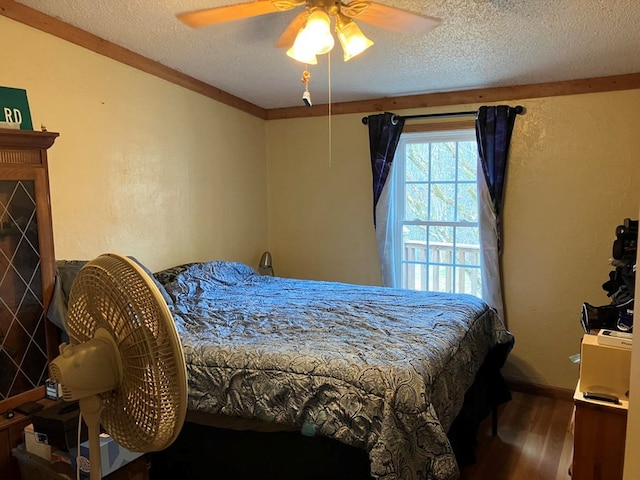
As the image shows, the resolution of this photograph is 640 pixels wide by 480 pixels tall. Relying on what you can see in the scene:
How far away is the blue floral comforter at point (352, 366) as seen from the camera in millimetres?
1670

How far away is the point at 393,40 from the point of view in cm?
249

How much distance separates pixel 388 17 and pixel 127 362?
5.31 feet

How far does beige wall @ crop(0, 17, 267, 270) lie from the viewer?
2.37 m

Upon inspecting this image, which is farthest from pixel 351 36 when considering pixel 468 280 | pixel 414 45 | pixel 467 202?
pixel 468 280

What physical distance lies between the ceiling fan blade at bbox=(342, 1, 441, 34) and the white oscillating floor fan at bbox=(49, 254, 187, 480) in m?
1.35

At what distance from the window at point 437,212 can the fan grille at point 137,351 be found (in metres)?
2.96

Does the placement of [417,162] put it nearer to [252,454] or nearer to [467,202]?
[467,202]

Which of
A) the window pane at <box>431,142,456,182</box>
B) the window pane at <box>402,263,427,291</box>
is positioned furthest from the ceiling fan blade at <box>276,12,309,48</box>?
the window pane at <box>402,263,427,291</box>

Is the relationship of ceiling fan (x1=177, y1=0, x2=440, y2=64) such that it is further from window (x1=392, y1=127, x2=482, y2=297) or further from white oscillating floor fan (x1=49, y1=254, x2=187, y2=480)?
window (x1=392, y1=127, x2=482, y2=297)

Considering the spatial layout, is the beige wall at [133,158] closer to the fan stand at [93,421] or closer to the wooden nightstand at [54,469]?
the wooden nightstand at [54,469]

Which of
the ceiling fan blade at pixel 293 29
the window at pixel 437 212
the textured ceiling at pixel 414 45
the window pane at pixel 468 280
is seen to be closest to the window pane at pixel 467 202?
the window at pixel 437 212

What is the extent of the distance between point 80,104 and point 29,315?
122cm

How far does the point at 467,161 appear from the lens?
3.59 metres

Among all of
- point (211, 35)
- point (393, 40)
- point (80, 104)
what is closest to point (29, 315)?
point (80, 104)
